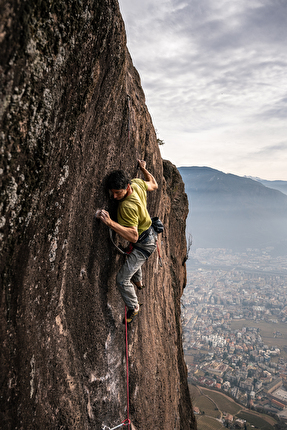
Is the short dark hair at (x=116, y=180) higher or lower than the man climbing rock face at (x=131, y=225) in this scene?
higher

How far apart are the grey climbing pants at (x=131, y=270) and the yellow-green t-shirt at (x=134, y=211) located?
29cm

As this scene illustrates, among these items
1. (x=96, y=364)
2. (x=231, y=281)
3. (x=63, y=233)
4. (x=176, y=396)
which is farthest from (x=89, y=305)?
(x=231, y=281)

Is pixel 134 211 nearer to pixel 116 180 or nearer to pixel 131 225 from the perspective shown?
pixel 131 225

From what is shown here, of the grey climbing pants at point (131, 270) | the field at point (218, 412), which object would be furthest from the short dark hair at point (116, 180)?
the field at point (218, 412)

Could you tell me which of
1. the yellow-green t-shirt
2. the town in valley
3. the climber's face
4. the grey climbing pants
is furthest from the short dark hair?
the town in valley

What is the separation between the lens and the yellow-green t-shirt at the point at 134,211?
503cm

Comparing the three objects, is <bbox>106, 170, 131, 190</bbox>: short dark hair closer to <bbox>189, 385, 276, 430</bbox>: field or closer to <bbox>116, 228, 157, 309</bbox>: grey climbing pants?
<bbox>116, 228, 157, 309</bbox>: grey climbing pants

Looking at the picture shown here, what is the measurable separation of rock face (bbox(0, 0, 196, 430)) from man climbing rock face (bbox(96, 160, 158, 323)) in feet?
0.70

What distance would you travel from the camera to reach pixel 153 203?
26.4 ft

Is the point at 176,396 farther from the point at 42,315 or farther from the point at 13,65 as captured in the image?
the point at 13,65

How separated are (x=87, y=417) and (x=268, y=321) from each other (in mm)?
95410

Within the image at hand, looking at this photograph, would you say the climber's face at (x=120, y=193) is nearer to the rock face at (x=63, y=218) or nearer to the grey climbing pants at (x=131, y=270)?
the rock face at (x=63, y=218)

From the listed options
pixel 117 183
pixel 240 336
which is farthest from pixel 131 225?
pixel 240 336

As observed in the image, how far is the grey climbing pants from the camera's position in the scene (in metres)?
5.49
